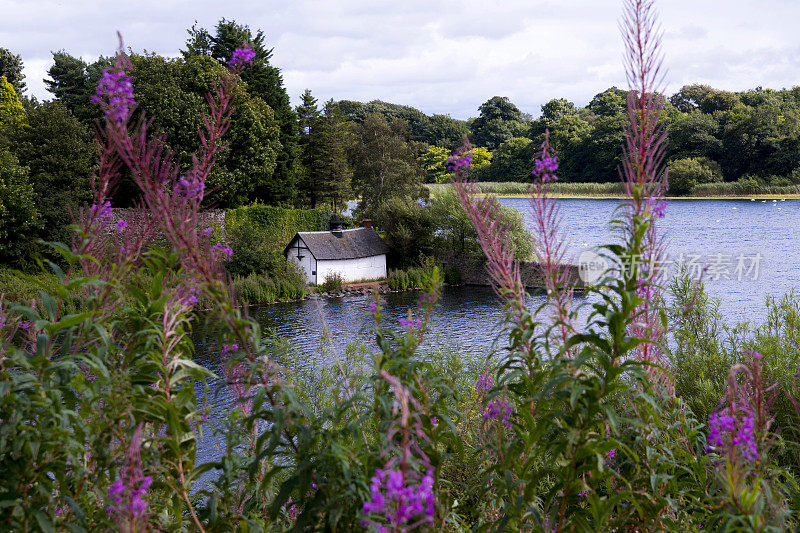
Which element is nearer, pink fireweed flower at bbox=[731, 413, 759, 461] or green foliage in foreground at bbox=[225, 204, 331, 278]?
pink fireweed flower at bbox=[731, 413, 759, 461]

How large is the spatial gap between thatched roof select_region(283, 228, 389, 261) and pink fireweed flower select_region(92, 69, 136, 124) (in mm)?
31541

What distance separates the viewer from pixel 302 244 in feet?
114

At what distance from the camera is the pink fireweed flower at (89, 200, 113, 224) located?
2.86m

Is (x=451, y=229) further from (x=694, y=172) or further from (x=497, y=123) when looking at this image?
(x=497, y=123)

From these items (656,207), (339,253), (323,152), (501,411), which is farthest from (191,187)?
(323,152)

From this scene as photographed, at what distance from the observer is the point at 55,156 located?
97.4ft

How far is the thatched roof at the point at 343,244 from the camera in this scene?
3447 cm

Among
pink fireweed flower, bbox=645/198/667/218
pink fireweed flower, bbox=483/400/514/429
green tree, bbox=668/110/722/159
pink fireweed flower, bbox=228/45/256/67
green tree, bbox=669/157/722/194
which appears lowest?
pink fireweed flower, bbox=483/400/514/429

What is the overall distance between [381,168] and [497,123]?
88.3 feet

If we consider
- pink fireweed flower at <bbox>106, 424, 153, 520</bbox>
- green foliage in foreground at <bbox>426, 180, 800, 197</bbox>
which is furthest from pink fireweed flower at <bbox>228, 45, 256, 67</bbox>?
green foliage in foreground at <bbox>426, 180, 800, 197</bbox>

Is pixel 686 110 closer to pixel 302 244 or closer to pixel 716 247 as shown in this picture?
pixel 716 247

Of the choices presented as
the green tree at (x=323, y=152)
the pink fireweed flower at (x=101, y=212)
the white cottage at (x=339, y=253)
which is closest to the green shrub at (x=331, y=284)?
the white cottage at (x=339, y=253)

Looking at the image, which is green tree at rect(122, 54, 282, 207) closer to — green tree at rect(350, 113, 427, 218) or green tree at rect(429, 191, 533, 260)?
green tree at rect(350, 113, 427, 218)

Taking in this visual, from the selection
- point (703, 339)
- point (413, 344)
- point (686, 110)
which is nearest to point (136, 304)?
point (413, 344)
